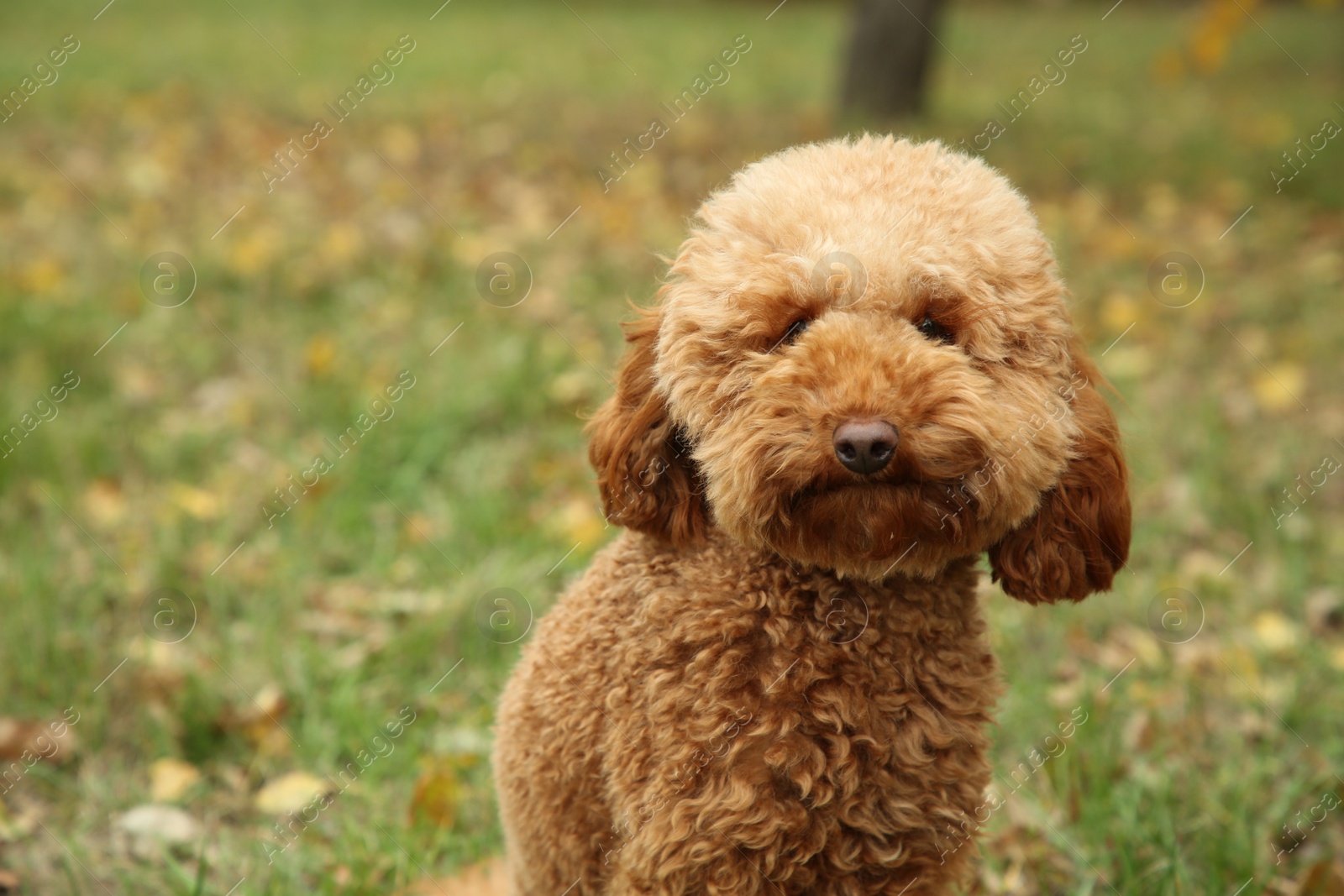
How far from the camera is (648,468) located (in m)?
1.92

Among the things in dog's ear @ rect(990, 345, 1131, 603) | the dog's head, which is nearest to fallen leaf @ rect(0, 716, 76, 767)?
the dog's head

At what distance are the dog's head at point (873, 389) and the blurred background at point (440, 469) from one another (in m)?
0.53

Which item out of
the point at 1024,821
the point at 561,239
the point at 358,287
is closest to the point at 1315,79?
the point at 561,239

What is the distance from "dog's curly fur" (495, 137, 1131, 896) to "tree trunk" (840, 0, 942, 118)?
23.1 ft

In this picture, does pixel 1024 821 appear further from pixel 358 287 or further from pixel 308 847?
pixel 358 287

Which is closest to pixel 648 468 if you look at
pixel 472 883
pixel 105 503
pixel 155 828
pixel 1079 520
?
pixel 1079 520

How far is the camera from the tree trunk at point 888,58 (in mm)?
8414

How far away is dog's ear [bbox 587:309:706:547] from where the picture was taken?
75.5 inches

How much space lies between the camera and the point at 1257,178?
25.4 ft

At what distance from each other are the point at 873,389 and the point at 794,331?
8.5 inches

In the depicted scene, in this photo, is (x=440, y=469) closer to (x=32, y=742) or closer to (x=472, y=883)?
(x=32, y=742)

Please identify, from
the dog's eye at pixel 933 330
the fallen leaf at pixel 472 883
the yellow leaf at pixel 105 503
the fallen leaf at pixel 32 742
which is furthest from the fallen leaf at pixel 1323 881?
the yellow leaf at pixel 105 503

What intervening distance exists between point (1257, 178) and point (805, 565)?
7.37 metres

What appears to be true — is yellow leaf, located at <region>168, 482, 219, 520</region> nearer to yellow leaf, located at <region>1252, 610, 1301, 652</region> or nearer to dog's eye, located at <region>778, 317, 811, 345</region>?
dog's eye, located at <region>778, 317, 811, 345</region>
